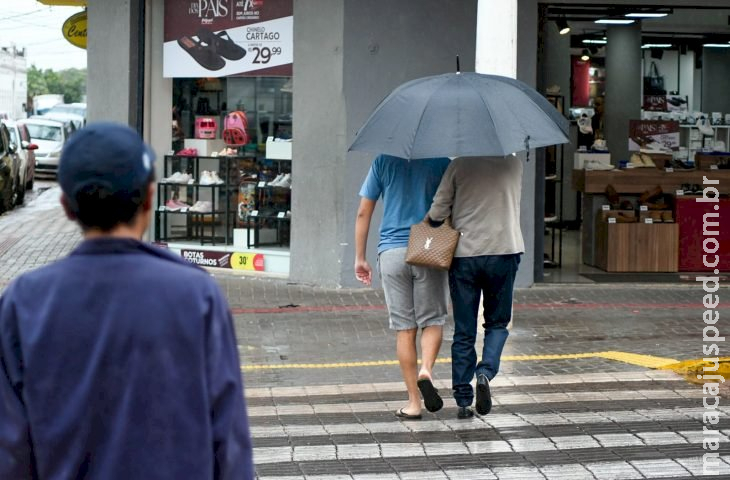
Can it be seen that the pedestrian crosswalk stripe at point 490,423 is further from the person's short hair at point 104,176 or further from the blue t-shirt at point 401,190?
the person's short hair at point 104,176

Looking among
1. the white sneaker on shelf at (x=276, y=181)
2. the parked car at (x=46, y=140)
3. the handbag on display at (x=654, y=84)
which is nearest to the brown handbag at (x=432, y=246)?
the white sneaker on shelf at (x=276, y=181)

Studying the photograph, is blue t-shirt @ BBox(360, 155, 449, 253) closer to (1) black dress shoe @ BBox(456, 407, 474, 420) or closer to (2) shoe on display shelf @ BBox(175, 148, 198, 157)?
(1) black dress shoe @ BBox(456, 407, 474, 420)

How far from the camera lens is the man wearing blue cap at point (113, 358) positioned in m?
2.84

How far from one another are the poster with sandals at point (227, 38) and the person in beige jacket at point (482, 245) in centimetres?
652

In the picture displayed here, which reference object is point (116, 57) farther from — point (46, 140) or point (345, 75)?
point (46, 140)

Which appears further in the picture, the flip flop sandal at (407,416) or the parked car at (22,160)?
the parked car at (22,160)

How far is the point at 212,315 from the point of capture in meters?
2.91

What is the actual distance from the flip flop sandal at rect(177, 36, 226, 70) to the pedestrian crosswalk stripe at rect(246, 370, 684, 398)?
6.15 m

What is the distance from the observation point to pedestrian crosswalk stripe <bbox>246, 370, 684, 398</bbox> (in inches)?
332

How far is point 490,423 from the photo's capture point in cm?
739

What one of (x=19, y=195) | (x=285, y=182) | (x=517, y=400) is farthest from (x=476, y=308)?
(x=19, y=195)

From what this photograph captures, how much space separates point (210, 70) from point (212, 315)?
11.3 metres

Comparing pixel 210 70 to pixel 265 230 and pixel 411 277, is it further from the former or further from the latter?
pixel 411 277

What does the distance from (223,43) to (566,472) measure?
8678 millimetres
